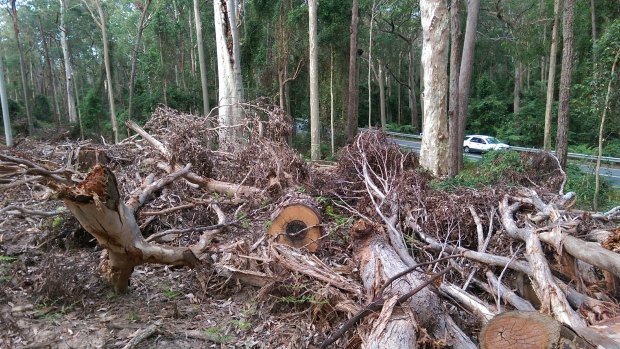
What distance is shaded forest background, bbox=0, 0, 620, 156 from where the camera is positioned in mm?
22109

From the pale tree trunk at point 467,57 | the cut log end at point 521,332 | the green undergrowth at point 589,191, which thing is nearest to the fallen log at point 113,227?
the cut log end at point 521,332

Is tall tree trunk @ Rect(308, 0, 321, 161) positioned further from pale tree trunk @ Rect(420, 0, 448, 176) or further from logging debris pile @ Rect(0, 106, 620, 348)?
logging debris pile @ Rect(0, 106, 620, 348)

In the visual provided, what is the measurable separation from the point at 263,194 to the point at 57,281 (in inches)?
128

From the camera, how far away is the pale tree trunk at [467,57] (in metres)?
12.4

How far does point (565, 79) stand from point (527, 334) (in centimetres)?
1256

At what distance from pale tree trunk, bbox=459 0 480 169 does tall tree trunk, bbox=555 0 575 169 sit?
256 cm

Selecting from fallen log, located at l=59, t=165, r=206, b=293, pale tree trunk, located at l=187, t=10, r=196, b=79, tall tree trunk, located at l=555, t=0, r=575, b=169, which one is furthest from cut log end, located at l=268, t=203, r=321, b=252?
pale tree trunk, located at l=187, t=10, r=196, b=79

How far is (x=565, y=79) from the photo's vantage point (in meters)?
12.9

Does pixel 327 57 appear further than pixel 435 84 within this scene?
Yes

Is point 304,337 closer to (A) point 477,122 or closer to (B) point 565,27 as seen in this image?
(B) point 565,27

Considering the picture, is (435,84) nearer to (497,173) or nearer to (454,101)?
(454,101)

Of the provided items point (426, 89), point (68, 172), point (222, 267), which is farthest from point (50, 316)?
point (426, 89)

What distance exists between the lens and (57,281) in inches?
157

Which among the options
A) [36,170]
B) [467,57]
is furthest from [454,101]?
[36,170]
